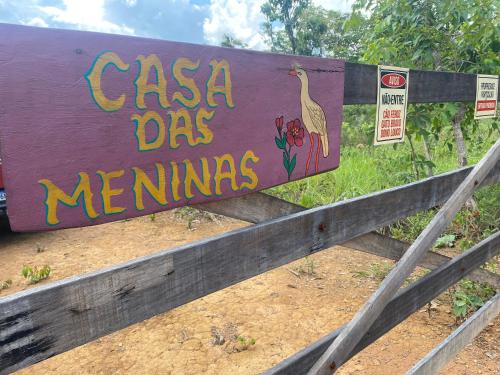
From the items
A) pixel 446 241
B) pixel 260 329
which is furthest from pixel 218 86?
pixel 446 241

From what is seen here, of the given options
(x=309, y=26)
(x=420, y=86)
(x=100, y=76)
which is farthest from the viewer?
(x=309, y=26)

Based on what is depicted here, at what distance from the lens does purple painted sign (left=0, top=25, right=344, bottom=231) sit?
0.80 metres

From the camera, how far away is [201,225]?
5.05 metres

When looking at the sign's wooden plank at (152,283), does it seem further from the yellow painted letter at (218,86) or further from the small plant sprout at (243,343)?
the small plant sprout at (243,343)

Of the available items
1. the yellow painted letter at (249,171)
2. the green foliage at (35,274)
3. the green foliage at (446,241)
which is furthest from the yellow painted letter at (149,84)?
the green foliage at (446,241)

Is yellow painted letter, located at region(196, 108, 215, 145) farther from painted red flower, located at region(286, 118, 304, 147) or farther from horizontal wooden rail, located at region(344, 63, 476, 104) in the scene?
horizontal wooden rail, located at region(344, 63, 476, 104)

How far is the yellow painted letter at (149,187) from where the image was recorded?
3.20ft

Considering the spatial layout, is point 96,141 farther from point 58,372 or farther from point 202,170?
point 58,372

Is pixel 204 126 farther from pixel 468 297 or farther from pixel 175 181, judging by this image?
pixel 468 297

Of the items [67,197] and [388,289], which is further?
[388,289]

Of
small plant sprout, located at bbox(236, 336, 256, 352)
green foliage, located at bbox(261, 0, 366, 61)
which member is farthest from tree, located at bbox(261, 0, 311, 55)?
small plant sprout, located at bbox(236, 336, 256, 352)

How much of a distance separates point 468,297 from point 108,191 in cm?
298

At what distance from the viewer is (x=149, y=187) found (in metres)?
1.00

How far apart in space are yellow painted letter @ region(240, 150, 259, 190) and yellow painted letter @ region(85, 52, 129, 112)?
1.30ft
